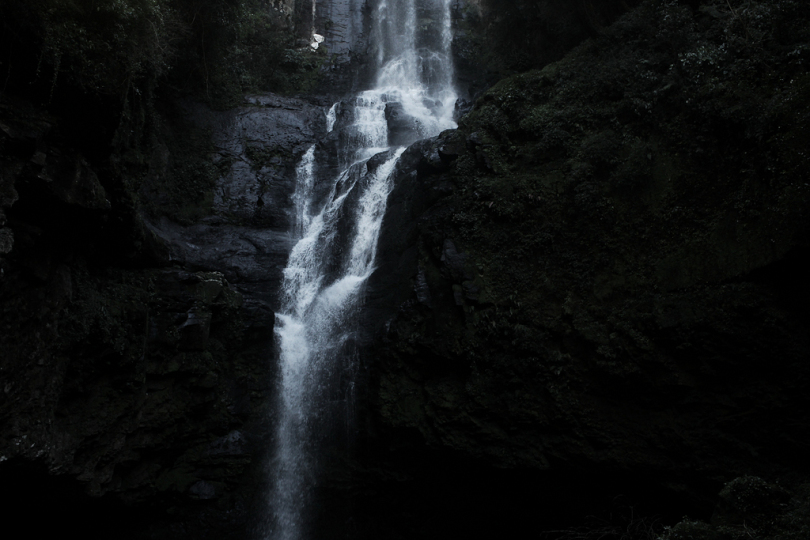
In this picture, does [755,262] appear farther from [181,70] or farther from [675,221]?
[181,70]

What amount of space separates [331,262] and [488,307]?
5707 millimetres

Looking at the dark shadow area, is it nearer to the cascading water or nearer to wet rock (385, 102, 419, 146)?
the cascading water

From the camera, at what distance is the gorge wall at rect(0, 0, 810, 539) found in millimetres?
6895

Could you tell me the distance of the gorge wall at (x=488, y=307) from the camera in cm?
689

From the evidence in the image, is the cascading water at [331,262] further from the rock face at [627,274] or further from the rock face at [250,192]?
the rock face at [627,274]

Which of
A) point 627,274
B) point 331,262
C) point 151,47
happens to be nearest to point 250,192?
point 331,262

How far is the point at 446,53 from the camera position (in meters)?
24.1

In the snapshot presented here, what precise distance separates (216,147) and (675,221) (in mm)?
14969

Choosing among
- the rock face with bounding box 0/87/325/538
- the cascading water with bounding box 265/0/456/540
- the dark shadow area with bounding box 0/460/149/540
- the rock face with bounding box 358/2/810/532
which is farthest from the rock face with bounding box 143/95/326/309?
the dark shadow area with bounding box 0/460/149/540

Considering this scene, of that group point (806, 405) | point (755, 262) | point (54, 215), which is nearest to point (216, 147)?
point (54, 215)

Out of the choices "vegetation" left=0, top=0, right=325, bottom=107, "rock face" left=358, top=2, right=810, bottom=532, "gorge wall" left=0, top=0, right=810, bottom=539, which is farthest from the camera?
"rock face" left=358, top=2, right=810, bottom=532

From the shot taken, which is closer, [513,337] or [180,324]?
[513,337]

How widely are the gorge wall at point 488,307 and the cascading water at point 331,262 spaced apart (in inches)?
20.9

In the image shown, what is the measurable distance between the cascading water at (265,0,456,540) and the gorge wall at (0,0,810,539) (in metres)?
0.53
